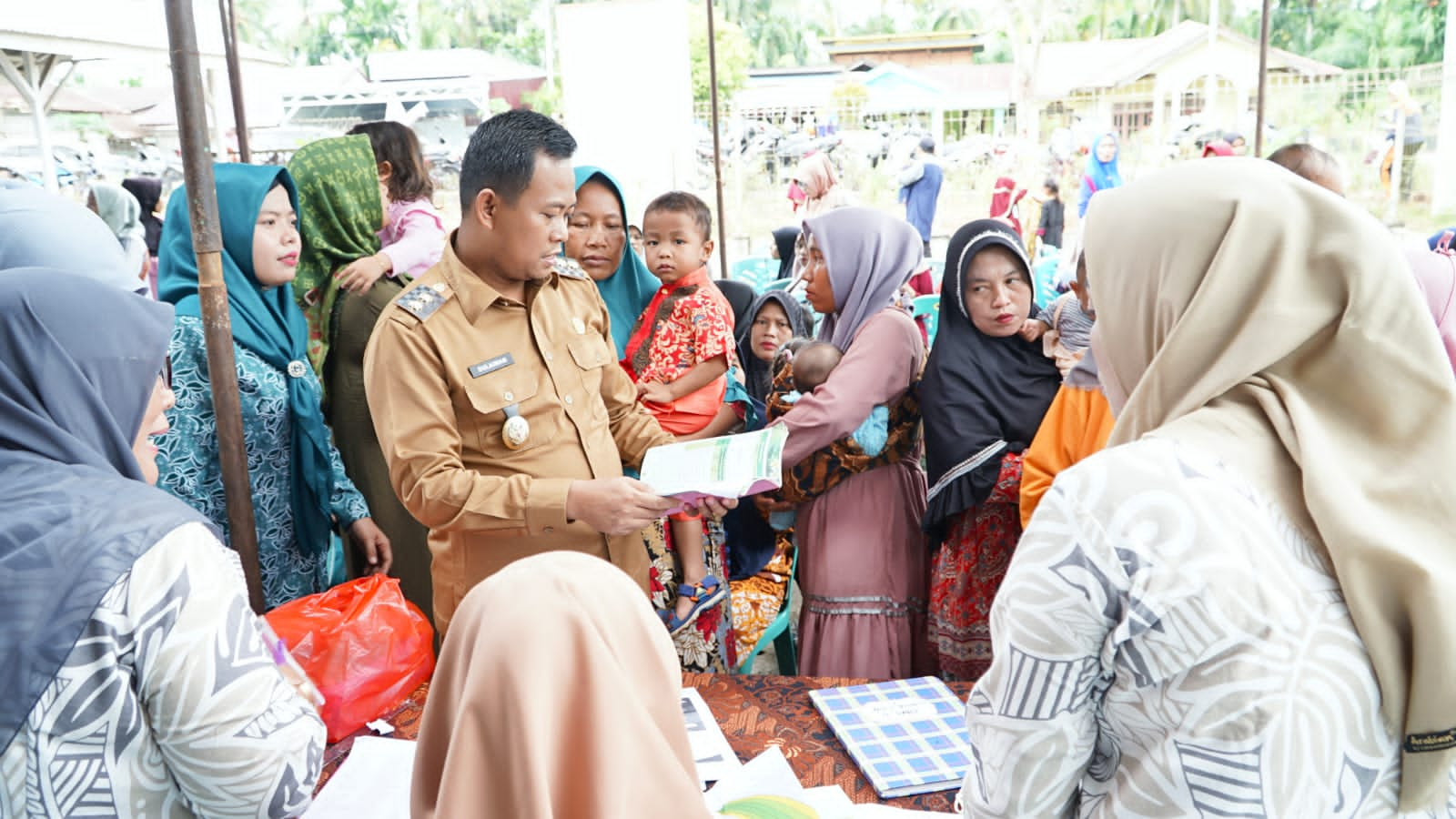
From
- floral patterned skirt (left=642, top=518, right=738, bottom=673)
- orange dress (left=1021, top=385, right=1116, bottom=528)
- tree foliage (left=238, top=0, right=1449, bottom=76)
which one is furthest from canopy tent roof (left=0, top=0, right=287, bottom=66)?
tree foliage (left=238, top=0, right=1449, bottom=76)

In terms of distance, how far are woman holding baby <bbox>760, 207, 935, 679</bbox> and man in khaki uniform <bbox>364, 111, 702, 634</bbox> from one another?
0.68 m

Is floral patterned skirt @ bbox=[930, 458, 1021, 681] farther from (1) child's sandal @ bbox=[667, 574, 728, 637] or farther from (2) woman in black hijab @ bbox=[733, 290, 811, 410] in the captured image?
(2) woman in black hijab @ bbox=[733, 290, 811, 410]

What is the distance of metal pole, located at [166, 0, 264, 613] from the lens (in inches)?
81.1

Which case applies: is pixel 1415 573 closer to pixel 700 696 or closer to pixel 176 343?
pixel 700 696

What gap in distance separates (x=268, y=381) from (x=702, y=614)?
4.26 feet

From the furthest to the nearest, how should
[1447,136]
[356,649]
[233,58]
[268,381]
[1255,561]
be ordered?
1. [1447,136]
2. [233,58]
3. [268,381]
4. [356,649]
5. [1255,561]

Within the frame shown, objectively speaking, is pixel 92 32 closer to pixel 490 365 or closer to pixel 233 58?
pixel 233 58

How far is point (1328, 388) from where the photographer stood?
112 cm

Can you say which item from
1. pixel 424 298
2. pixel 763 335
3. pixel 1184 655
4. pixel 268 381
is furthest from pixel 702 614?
pixel 1184 655

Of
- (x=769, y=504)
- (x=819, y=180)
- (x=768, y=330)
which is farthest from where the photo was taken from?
(x=819, y=180)

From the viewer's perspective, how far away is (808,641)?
114 inches

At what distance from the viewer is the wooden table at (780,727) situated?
1771mm

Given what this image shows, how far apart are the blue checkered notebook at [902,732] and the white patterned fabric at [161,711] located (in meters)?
1.02

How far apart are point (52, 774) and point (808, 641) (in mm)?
2053
